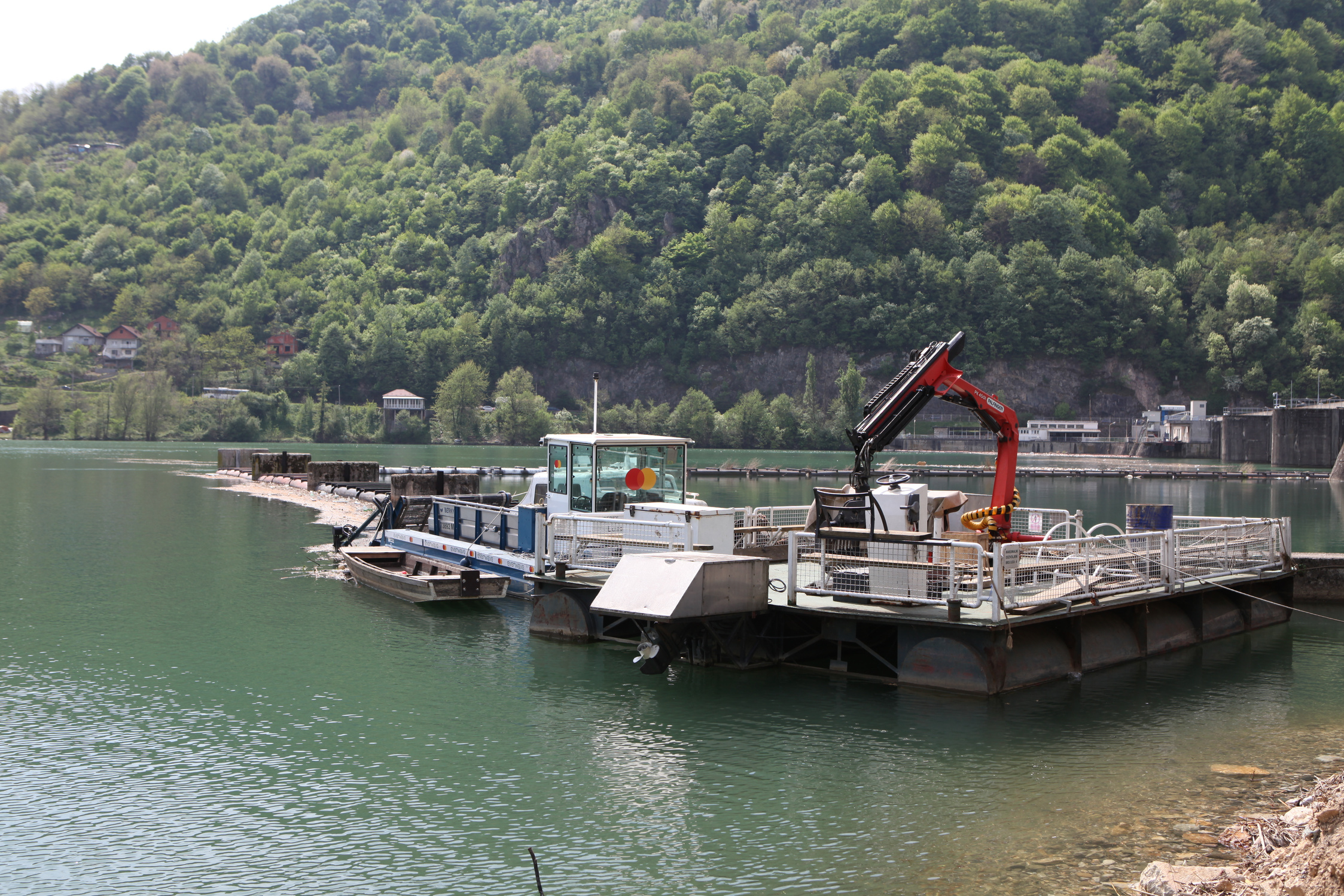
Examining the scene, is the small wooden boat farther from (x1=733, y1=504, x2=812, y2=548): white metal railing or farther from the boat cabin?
(x1=733, y1=504, x2=812, y2=548): white metal railing

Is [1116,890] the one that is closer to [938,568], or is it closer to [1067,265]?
[938,568]

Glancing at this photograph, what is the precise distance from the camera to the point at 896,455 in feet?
452


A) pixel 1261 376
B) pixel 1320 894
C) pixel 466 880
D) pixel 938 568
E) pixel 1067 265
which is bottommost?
pixel 466 880

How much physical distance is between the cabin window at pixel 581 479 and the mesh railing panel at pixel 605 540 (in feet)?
3.47

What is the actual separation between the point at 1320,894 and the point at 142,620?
22.4 m

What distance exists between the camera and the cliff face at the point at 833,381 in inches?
6786

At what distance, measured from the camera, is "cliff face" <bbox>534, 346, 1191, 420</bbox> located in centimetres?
17238

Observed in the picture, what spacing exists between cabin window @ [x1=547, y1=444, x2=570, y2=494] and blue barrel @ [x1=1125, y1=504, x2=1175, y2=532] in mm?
10858

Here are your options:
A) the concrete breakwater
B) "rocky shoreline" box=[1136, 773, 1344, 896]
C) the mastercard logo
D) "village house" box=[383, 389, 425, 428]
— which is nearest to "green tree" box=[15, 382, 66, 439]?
"village house" box=[383, 389, 425, 428]

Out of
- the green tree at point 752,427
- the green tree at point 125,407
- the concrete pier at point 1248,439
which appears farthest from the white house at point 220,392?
the concrete pier at point 1248,439

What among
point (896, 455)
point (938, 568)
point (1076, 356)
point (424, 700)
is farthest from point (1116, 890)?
point (1076, 356)

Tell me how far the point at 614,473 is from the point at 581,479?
26.4 inches

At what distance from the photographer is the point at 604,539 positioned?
64.1 ft

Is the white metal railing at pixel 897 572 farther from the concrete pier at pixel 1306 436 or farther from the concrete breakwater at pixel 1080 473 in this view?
the concrete pier at pixel 1306 436
